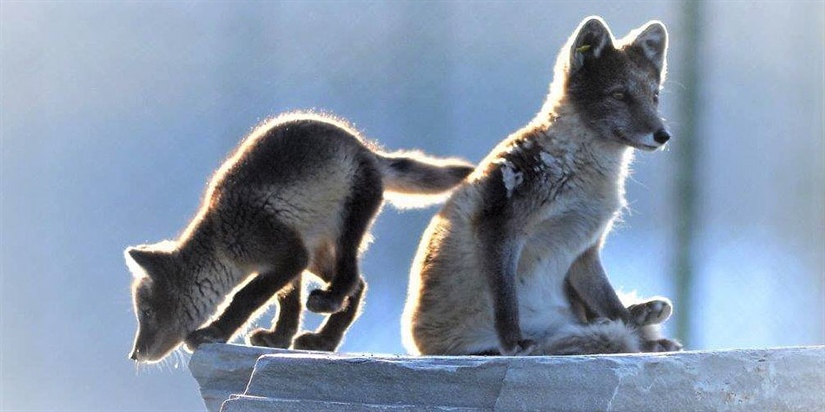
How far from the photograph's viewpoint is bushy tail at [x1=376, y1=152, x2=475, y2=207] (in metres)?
3.46

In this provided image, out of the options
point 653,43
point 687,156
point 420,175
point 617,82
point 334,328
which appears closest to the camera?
point 617,82

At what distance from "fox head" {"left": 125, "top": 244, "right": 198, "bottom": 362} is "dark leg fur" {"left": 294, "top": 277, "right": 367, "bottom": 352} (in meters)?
0.37

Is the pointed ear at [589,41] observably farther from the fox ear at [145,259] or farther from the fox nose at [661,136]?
the fox ear at [145,259]

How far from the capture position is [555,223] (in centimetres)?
284

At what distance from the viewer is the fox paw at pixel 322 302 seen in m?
3.17

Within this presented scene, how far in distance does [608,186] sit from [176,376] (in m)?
1.95

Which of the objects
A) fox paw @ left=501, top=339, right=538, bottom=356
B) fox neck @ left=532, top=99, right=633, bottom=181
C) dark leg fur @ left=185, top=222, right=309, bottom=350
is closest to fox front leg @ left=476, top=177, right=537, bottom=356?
fox paw @ left=501, top=339, right=538, bottom=356

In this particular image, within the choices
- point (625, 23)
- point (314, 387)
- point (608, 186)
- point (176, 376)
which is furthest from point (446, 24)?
point (314, 387)

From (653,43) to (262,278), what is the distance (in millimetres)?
1308

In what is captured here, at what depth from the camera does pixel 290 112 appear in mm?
3676

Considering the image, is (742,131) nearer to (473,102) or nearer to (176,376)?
(473,102)

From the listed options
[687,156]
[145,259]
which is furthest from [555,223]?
[687,156]

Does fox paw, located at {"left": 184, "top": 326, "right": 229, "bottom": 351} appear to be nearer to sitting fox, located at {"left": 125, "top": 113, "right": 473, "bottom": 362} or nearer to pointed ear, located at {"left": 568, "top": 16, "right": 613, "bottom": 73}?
sitting fox, located at {"left": 125, "top": 113, "right": 473, "bottom": 362}

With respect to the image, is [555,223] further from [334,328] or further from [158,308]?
[158,308]
